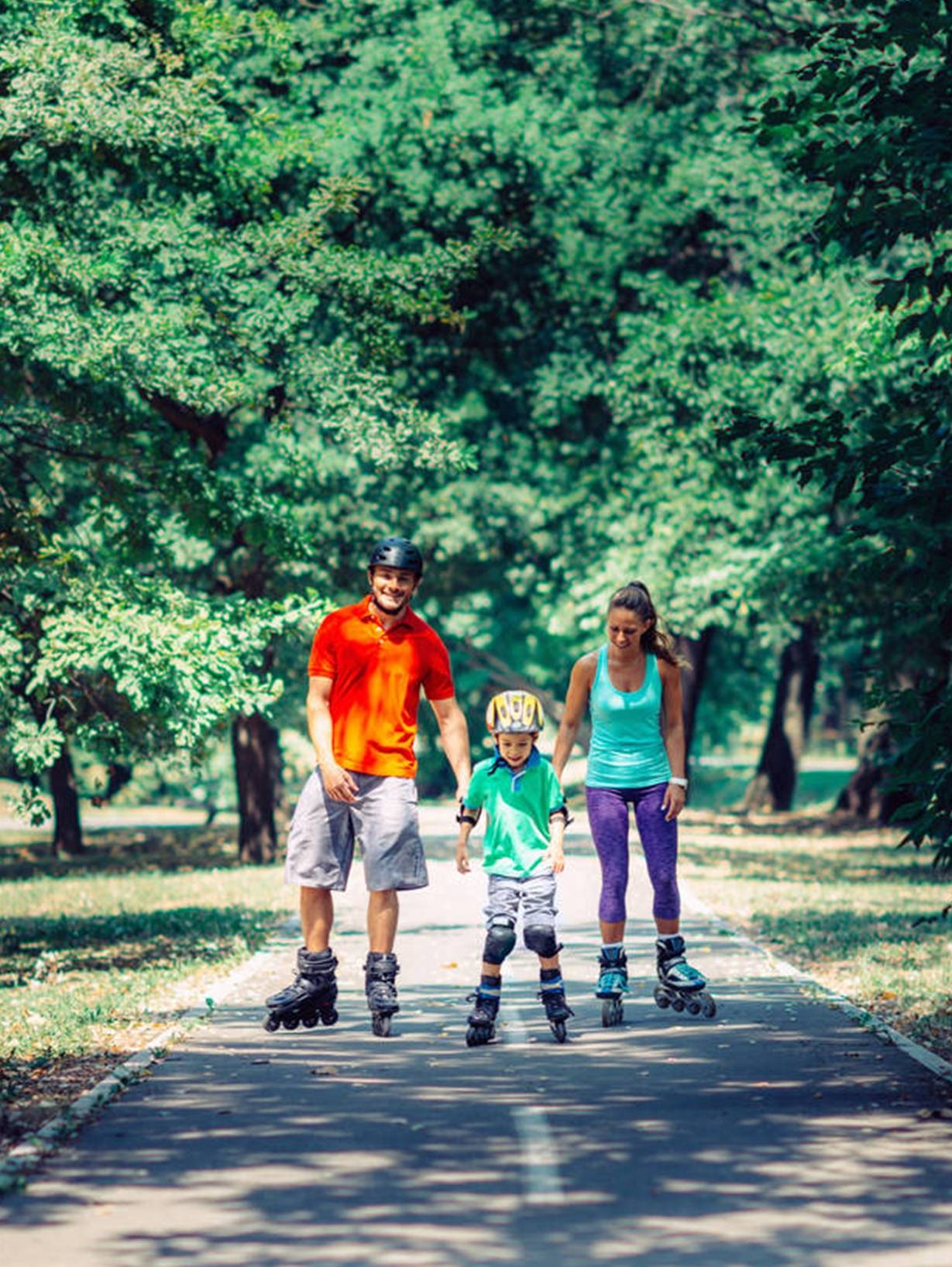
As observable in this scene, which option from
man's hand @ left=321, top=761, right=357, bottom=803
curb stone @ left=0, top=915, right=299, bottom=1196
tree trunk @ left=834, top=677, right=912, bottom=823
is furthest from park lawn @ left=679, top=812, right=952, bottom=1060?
curb stone @ left=0, top=915, right=299, bottom=1196

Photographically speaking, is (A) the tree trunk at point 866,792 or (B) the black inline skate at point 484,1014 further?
(A) the tree trunk at point 866,792

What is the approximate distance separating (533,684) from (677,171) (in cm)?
2654

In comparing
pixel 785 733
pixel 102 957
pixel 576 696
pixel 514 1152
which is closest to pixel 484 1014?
pixel 576 696

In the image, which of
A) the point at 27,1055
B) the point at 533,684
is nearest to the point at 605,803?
the point at 27,1055

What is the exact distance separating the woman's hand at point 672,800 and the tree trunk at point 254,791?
63.7 ft

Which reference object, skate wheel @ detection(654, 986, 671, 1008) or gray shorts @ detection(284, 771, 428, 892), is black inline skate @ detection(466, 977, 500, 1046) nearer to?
gray shorts @ detection(284, 771, 428, 892)

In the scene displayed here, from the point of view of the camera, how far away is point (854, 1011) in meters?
10.6

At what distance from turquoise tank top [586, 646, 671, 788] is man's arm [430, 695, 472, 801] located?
65 centimetres

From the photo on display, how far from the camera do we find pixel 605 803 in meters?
10.2

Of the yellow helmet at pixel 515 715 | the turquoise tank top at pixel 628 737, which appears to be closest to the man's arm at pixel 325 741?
the yellow helmet at pixel 515 715

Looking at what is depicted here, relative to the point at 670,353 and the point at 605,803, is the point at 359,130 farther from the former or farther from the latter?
Answer: the point at 605,803

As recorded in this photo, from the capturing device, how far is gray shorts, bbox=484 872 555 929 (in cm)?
959

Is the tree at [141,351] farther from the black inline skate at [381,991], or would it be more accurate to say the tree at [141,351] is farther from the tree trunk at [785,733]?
the tree trunk at [785,733]

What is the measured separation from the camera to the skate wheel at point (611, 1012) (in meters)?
10.0
